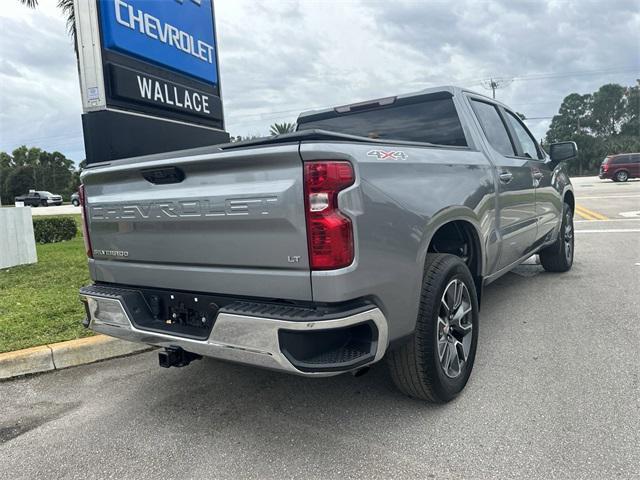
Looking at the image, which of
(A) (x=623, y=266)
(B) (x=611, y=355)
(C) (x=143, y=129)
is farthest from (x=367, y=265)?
(A) (x=623, y=266)

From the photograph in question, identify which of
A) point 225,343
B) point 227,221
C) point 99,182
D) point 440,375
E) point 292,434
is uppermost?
point 99,182

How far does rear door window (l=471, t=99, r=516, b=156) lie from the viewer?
4168 millimetres

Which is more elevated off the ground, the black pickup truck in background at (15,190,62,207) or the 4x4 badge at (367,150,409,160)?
the black pickup truck in background at (15,190,62,207)

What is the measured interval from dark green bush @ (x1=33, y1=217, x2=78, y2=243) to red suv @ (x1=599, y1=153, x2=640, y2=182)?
98.8ft

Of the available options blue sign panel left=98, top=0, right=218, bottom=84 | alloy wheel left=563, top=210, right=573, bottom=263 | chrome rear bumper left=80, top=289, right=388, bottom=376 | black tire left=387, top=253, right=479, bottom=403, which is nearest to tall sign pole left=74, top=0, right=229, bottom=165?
blue sign panel left=98, top=0, right=218, bottom=84

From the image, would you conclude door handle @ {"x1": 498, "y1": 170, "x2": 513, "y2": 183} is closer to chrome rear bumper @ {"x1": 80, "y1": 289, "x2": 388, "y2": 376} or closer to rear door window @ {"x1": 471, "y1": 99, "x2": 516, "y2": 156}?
rear door window @ {"x1": 471, "y1": 99, "x2": 516, "y2": 156}

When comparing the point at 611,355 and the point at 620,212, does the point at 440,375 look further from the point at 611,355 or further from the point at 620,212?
the point at 620,212

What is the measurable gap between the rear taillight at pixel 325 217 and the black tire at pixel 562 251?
183 inches

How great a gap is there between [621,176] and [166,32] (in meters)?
31.7

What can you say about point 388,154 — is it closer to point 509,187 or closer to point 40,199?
point 509,187

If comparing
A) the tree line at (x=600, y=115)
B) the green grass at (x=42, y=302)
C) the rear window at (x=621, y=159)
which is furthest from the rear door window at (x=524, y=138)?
the tree line at (x=600, y=115)

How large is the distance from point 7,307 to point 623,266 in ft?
24.3

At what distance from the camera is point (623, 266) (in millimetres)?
6609

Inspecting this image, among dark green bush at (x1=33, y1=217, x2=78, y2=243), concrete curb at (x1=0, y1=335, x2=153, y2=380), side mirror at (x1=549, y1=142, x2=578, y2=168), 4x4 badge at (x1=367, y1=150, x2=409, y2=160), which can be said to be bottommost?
concrete curb at (x1=0, y1=335, x2=153, y2=380)
